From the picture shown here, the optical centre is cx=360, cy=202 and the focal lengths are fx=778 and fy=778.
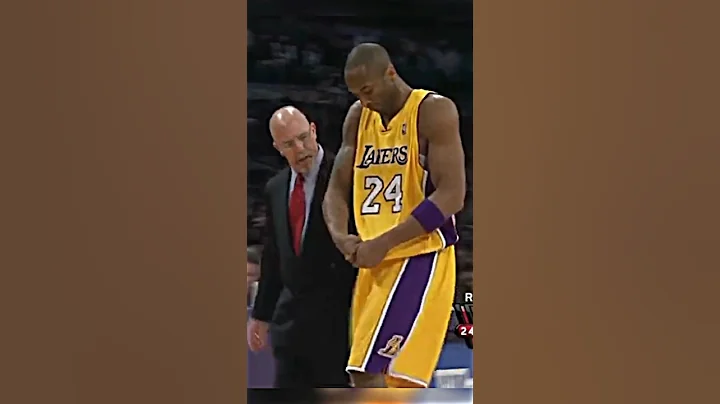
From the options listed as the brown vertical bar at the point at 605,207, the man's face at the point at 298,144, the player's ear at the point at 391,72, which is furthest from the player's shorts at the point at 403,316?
the player's ear at the point at 391,72

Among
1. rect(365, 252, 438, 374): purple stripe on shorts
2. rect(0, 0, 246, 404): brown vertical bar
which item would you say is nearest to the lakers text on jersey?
rect(365, 252, 438, 374): purple stripe on shorts

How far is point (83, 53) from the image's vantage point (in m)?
1.39

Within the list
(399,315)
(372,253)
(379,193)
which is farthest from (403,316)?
(379,193)

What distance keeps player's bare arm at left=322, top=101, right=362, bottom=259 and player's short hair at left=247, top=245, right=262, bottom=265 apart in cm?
15

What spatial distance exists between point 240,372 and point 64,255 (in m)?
0.39

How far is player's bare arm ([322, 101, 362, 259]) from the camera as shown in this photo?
1.56 m

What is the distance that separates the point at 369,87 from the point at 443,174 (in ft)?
0.75

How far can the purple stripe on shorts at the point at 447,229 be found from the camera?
1.54 meters

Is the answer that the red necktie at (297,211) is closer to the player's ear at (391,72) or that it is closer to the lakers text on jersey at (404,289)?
the lakers text on jersey at (404,289)

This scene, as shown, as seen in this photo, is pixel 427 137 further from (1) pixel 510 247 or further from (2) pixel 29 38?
(2) pixel 29 38

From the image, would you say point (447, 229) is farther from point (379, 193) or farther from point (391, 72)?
point (391, 72)

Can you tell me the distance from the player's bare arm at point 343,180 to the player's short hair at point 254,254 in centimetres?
15

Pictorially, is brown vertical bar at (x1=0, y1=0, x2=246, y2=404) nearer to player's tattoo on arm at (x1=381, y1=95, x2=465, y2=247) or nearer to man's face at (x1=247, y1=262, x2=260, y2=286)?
man's face at (x1=247, y1=262, x2=260, y2=286)

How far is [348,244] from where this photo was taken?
1548 mm
